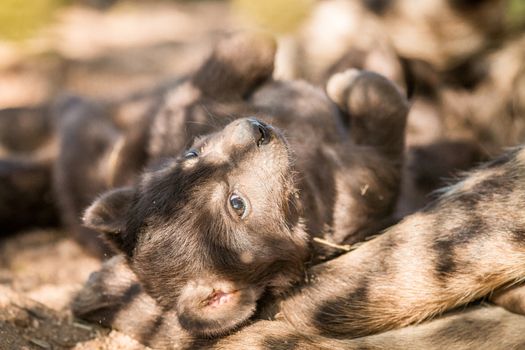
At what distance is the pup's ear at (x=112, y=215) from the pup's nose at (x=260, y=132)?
0.89m

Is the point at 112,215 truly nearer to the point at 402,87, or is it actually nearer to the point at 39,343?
the point at 39,343

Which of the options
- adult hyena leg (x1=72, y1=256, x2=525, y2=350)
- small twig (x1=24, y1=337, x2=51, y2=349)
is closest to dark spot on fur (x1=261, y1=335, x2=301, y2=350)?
adult hyena leg (x1=72, y1=256, x2=525, y2=350)

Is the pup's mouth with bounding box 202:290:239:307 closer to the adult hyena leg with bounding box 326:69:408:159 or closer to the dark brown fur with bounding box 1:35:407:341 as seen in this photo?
the dark brown fur with bounding box 1:35:407:341

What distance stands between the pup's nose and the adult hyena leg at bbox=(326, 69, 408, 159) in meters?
0.99

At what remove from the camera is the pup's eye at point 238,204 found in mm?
4051

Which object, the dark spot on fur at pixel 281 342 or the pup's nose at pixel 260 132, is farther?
the pup's nose at pixel 260 132

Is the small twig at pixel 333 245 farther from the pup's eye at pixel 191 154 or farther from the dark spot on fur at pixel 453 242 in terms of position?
the pup's eye at pixel 191 154

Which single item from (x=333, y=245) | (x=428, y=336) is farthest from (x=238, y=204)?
(x=428, y=336)

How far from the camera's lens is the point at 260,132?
13.3 feet

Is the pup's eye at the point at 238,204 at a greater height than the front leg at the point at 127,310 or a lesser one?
greater

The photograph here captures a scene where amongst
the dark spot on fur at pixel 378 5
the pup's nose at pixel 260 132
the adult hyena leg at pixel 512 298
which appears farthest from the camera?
the dark spot on fur at pixel 378 5

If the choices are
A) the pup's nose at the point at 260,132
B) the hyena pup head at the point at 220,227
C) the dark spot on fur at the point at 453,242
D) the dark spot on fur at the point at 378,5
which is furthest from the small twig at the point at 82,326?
the dark spot on fur at the point at 378,5

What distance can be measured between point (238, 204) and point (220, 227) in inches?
7.0

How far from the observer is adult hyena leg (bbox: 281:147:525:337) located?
3.55 meters
